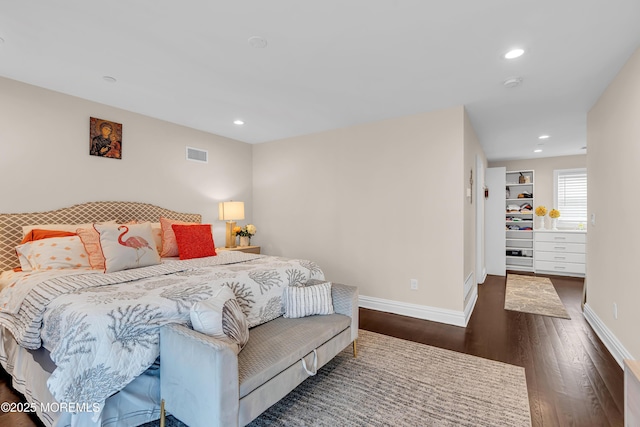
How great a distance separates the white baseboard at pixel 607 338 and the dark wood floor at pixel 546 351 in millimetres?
50

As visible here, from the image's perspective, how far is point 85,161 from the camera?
3230 mm

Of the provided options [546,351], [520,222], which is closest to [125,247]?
[546,351]

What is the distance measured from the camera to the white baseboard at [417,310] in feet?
11.0

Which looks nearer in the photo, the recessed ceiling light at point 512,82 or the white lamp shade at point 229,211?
the recessed ceiling light at point 512,82

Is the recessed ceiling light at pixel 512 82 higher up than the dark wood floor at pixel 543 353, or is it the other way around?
the recessed ceiling light at pixel 512 82

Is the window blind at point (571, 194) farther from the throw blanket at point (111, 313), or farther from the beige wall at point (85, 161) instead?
the beige wall at point (85, 161)

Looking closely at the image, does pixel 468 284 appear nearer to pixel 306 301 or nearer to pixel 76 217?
pixel 306 301

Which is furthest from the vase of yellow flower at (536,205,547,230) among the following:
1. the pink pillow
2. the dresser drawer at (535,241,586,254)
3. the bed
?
the pink pillow

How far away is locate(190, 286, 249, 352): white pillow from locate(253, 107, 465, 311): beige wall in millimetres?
2309

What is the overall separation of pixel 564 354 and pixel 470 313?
1103mm

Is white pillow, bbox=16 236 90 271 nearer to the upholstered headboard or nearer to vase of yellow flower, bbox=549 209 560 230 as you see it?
the upholstered headboard

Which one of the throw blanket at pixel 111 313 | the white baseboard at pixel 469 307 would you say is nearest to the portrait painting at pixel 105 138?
the throw blanket at pixel 111 313

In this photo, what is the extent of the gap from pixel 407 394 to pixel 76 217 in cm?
356

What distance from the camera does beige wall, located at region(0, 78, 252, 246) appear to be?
110 inches
